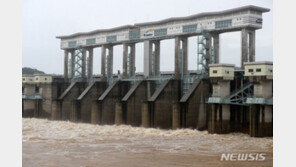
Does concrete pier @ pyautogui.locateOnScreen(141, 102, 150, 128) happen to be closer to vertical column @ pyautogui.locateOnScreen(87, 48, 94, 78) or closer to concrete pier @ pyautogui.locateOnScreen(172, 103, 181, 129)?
concrete pier @ pyautogui.locateOnScreen(172, 103, 181, 129)

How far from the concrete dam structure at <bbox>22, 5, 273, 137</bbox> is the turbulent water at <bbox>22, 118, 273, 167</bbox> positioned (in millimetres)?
1438

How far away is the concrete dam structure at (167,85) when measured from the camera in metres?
25.7

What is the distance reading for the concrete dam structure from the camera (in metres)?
25.7

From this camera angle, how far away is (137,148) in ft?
69.3

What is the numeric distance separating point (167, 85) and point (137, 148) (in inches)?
408

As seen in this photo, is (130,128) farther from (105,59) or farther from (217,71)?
(105,59)

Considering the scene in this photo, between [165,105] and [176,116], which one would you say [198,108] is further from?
[165,105]

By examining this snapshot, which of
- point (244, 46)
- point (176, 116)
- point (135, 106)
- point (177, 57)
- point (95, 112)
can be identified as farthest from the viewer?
point (95, 112)

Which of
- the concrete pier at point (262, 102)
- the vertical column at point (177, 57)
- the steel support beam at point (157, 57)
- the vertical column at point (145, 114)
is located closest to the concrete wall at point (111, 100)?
the steel support beam at point (157, 57)

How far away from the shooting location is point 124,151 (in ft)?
66.1

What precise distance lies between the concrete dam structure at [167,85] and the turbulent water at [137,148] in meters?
1.44

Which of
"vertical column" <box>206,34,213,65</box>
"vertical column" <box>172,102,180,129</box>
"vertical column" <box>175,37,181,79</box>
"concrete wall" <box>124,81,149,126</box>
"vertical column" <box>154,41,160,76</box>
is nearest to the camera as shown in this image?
"vertical column" <box>172,102,180,129</box>

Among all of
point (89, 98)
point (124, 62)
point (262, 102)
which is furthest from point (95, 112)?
point (262, 102)

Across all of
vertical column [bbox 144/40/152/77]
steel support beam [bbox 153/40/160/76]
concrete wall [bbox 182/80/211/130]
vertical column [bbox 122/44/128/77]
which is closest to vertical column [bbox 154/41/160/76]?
steel support beam [bbox 153/40/160/76]
